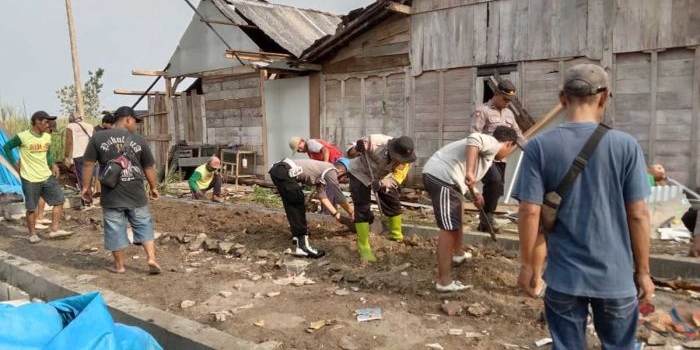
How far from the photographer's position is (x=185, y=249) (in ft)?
21.9

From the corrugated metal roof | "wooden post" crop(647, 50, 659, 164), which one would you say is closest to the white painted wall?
the corrugated metal roof

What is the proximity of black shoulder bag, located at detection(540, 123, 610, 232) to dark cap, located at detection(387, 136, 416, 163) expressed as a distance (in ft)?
9.15

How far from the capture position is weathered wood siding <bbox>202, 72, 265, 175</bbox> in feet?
45.5

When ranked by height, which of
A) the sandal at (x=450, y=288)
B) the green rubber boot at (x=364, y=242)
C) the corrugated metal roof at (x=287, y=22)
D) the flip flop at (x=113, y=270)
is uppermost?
the corrugated metal roof at (x=287, y=22)

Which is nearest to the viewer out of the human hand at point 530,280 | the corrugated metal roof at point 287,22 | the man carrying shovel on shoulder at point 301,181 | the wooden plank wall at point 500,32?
the human hand at point 530,280

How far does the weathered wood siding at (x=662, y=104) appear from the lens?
307 inches

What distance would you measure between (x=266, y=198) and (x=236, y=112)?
14.7 feet

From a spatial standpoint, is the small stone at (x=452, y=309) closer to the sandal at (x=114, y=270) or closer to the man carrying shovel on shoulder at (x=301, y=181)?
the man carrying shovel on shoulder at (x=301, y=181)

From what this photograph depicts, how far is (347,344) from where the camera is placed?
3.62 meters

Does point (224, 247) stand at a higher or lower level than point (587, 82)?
lower

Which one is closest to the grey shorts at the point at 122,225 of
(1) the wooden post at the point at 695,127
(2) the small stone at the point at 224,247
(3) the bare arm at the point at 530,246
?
(2) the small stone at the point at 224,247

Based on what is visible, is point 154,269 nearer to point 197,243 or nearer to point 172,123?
point 197,243

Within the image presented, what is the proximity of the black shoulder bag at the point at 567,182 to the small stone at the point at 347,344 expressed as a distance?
5.60 ft

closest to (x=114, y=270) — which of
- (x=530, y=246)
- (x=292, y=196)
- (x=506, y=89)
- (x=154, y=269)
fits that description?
(x=154, y=269)
